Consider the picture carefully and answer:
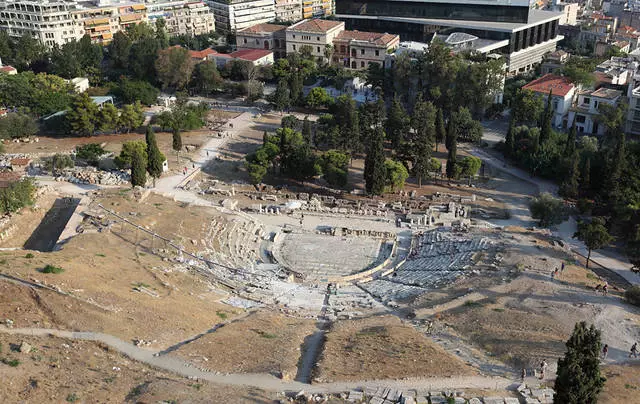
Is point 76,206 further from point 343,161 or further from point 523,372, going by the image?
point 523,372

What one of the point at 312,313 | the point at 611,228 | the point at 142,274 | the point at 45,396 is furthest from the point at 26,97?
the point at 611,228

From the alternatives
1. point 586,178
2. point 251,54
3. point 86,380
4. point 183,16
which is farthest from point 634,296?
point 183,16

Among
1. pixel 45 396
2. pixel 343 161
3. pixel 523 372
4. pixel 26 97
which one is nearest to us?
pixel 45 396

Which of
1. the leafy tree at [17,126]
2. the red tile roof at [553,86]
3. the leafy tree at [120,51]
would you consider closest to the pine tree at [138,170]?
the leafy tree at [17,126]

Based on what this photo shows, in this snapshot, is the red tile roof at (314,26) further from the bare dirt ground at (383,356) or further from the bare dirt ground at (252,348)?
the bare dirt ground at (383,356)

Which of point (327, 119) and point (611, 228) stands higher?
point (327, 119)

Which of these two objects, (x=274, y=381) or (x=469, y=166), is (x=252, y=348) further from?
(x=469, y=166)
